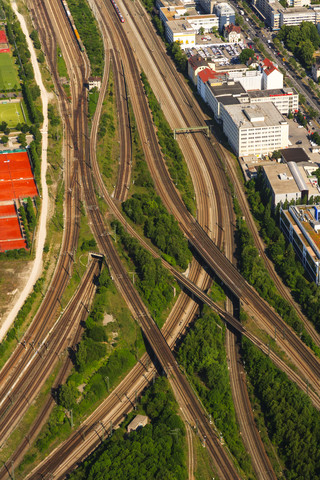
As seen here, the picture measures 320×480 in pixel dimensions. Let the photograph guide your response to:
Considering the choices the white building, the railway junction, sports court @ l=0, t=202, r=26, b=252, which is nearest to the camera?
the railway junction

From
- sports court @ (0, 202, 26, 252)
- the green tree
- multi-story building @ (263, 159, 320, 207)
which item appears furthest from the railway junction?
multi-story building @ (263, 159, 320, 207)

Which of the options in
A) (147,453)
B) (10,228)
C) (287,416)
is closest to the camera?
(147,453)

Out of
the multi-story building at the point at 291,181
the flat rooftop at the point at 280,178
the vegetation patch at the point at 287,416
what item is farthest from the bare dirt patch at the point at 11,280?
the flat rooftop at the point at 280,178

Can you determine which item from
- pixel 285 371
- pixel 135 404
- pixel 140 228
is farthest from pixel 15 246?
pixel 285 371

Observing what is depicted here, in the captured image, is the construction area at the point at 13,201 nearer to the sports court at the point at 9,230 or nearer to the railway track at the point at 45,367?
the sports court at the point at 9,230

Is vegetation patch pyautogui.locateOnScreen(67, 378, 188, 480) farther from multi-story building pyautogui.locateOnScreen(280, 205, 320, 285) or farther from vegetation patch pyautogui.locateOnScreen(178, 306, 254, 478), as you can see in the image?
multi-story building pyautogui.locateOnScreen(280, 205, 320, 285)

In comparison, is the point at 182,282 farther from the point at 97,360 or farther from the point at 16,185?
the point at 16,185

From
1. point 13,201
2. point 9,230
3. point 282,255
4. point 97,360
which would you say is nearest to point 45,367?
point 97,360

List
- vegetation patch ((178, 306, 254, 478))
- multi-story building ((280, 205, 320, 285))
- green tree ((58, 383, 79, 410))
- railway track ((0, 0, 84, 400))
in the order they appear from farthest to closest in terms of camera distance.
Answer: multi-story building ((280, 205, 320, 285)) < railway track ((0, 0, 84, 400)) < green tree ((58, 383, 79, 410)) < vegetation patch ((178, 306, 254, 478))
